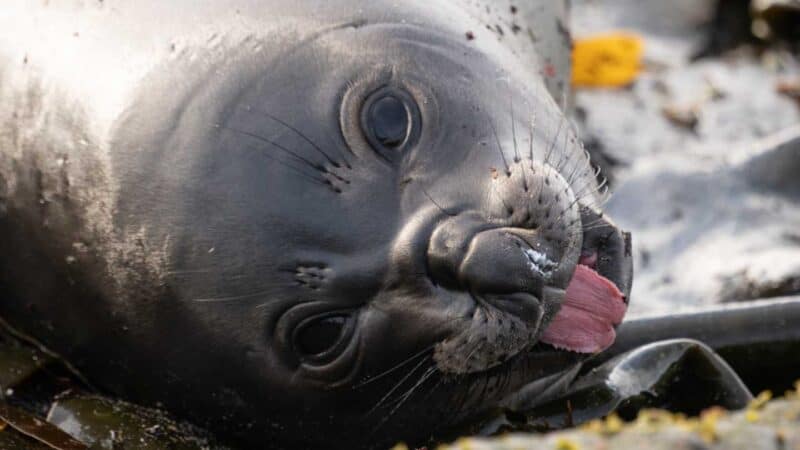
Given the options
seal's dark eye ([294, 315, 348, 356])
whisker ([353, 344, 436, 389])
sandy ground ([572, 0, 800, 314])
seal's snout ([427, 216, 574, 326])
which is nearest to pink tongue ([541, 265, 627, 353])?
seal's snout ([427, 216, 574, 326])

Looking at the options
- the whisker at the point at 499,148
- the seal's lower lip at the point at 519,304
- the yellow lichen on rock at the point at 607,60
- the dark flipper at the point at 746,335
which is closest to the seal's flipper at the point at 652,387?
the dark flipper at the point at 746,335

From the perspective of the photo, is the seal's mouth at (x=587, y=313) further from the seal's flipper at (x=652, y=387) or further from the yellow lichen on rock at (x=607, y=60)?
the yellow lichen on rock at (x=607, y=60)

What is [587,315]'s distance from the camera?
167 inches

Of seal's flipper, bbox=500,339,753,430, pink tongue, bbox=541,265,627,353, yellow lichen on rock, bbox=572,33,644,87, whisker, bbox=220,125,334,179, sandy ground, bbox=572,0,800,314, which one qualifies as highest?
yellow lichen on rock, bbox=572,33,644,87

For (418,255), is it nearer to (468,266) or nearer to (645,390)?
(468,266)

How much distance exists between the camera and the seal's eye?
13.2 ft

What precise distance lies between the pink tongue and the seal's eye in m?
0.58

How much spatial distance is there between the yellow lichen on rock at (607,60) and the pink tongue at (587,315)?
3706 millimetres

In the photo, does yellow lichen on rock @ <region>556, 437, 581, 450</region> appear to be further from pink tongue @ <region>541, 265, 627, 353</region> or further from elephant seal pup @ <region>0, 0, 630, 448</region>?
pink tongue @ <region>541, 265, 627, 353</region>

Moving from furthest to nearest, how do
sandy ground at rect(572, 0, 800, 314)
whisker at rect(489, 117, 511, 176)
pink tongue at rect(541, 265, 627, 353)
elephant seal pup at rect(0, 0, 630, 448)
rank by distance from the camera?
sandy ground at rect(572, 0, 800, 314), pink tongue at rect(541, 265, 627, 353), whisker at rect(489, 117, 511, 176), elephant seal pup at rect(0, 0, 630, 448)

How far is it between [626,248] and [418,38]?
0.80 meters

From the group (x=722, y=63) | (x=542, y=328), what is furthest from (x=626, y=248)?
(x=722, y=63)

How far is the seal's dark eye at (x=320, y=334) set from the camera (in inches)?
158

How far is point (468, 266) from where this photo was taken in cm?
380
